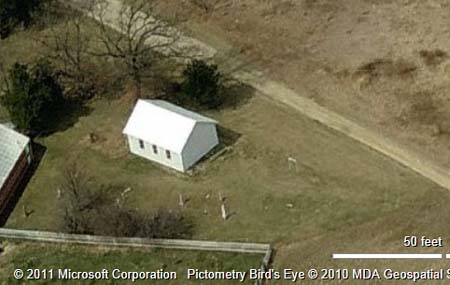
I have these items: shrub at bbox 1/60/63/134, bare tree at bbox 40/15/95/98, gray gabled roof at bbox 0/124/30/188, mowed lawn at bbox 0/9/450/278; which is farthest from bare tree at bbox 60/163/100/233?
bare tree at bbox 40/15/95/98

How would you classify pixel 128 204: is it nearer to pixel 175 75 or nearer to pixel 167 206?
pixel 167 206

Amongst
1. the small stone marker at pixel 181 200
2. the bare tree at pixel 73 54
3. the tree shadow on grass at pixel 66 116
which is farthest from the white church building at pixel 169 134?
the bare tree at pixel 73 54

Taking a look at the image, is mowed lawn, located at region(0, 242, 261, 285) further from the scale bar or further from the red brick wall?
the scale bar

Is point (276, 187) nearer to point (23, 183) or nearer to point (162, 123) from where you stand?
point (162, 123)

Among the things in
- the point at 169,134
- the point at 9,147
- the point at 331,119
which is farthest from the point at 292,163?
the point at 9,147

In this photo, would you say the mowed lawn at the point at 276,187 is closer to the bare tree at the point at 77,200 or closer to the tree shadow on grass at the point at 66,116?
the tree shadow on grass at the point at 66,116

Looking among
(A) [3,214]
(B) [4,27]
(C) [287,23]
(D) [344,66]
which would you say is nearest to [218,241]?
(A) [3,214]
